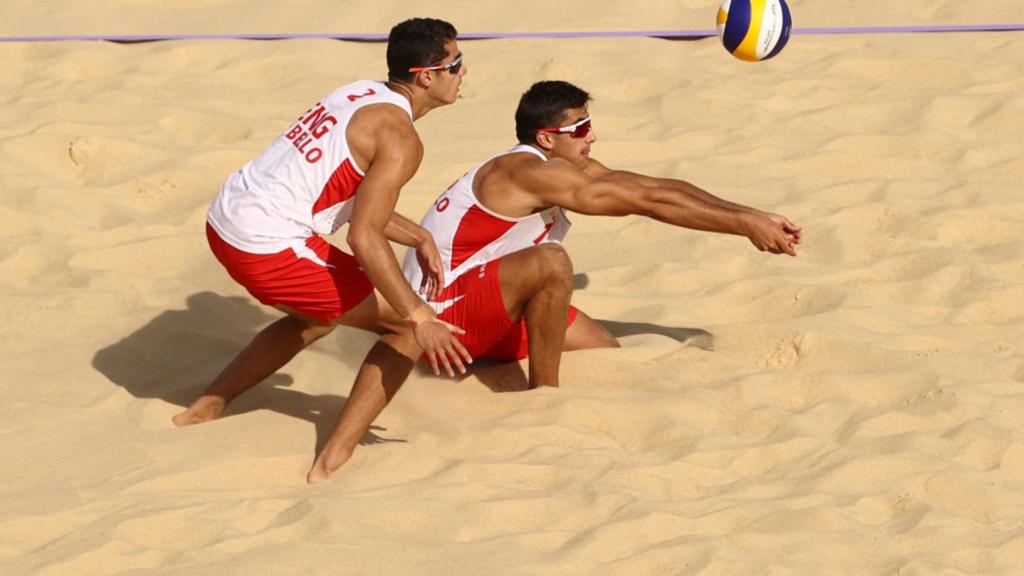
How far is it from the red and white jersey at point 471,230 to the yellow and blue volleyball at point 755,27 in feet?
4.78

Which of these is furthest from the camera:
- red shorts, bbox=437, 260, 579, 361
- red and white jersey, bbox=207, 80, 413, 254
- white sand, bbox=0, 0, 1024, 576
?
red shorts, bbox=437, 260, 579, 361

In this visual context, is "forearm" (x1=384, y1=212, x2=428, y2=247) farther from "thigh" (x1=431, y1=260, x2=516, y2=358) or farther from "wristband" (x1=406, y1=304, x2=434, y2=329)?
"wristband" (x1=406, y1=304, x2=434, y2=329)

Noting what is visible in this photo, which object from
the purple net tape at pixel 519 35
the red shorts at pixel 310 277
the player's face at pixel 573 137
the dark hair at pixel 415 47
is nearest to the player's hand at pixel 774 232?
the player's face at pixel 573 137

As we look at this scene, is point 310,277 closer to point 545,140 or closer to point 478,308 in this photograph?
point 478,308

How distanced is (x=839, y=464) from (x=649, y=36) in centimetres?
454

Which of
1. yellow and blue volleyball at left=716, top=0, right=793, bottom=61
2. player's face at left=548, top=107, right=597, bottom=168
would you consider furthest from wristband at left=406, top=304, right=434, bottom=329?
yellow and blue volleyball at left=716, top=0, right=793, bottom=61

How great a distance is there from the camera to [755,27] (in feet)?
21.5

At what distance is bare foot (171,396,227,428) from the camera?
17.2 feet

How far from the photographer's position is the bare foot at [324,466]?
476cm

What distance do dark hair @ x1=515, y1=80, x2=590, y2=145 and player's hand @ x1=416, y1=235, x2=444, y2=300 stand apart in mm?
570

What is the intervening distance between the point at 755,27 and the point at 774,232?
1.71 m

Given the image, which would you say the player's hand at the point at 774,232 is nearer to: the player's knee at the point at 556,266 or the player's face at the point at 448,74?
the player's knee at the point at 556,266

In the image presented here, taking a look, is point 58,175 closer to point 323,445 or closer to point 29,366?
point 29,366

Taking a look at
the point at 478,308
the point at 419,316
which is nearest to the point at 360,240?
the point at 419,316
